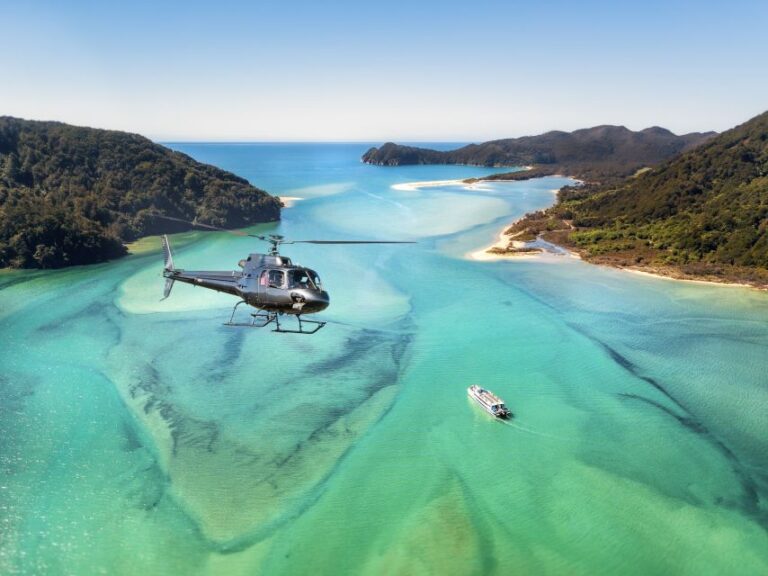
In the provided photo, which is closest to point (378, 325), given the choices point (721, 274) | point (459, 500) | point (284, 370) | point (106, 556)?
point (284, 370)

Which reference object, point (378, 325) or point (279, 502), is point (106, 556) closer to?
point (279, 502)

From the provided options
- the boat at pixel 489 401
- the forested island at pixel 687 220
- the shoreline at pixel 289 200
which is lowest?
the shoreline at pixel 289 200

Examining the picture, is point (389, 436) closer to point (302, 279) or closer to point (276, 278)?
point (302, 279)

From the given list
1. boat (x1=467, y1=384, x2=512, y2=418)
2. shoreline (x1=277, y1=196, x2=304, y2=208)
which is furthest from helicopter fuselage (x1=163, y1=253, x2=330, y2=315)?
shoreline (x1=277, y1=196, x2=304, y2=208)

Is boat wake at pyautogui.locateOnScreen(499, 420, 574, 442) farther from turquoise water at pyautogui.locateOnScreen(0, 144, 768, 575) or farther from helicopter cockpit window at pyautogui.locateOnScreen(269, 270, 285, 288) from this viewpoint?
helicopter cockpit window at pyautogui.locateOnScreen(269, 270, 285, 288)

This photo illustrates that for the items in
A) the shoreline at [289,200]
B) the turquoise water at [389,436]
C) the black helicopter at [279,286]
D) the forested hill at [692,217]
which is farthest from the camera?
the shoreline at [289,200]

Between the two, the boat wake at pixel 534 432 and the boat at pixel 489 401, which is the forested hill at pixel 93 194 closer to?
the boat at pixel 489 401

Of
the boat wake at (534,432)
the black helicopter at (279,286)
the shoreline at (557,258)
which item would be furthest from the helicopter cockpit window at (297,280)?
the shoreline at (557,258)
